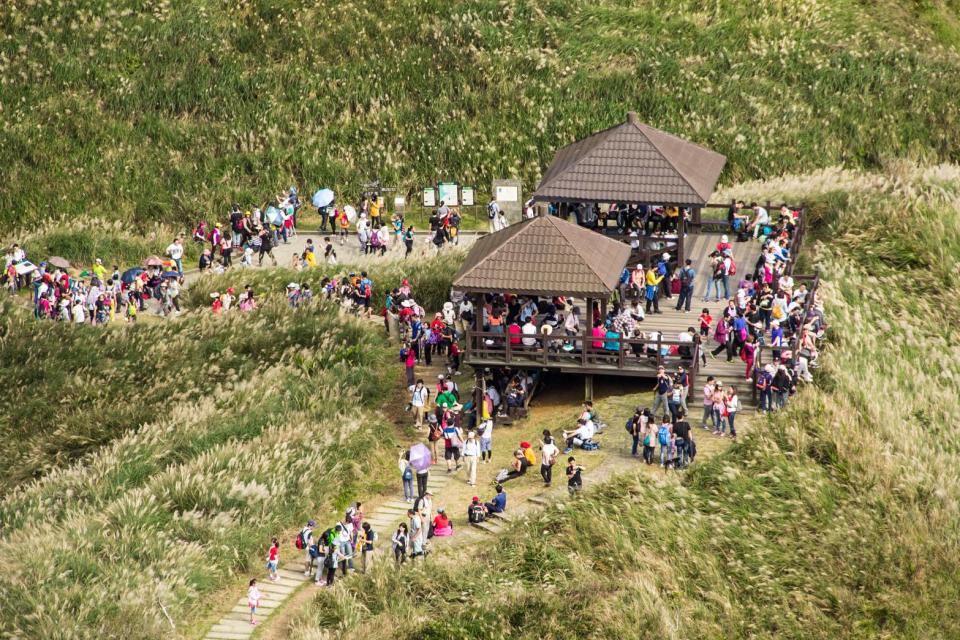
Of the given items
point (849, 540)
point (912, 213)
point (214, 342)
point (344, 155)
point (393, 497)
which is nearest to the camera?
point (849, 540)

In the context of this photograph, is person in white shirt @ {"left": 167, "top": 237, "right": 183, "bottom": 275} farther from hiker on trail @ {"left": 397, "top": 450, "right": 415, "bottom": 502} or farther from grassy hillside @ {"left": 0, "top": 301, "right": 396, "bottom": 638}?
hiker on trail @ {"left": 397, "top": 450, "right": 415, "bottom": 502}

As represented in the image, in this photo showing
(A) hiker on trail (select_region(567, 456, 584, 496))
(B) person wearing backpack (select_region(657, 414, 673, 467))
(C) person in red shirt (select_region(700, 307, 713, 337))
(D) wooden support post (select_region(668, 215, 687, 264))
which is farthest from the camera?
(D) wooden support post (select_region(668, 215, 687, 264))

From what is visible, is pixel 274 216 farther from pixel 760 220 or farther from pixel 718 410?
pixel 718 410

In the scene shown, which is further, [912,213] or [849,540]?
[912,213]

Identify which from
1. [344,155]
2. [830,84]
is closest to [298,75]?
[344,155]

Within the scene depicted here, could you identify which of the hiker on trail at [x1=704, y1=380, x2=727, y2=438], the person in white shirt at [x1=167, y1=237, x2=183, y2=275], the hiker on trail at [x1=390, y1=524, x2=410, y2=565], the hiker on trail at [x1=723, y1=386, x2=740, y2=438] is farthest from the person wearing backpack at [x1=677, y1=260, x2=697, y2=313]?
the person in white shirt at [x1=167, y1=237, x2=183, y2=275]

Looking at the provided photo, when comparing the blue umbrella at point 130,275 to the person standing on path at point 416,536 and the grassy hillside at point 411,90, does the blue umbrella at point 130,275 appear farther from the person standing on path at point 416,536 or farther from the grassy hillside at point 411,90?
the person standing on path at point 416,536

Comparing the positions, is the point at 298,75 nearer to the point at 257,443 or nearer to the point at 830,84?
the point at 830,84
